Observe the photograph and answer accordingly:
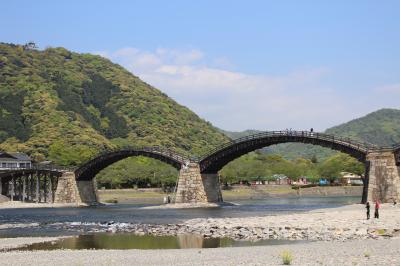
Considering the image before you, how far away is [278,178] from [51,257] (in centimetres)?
14384

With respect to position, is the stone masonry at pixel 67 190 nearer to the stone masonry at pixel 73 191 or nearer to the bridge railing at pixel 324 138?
the stone masonry at pixel 73 191

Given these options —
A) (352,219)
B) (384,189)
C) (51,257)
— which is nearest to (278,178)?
(384,189)

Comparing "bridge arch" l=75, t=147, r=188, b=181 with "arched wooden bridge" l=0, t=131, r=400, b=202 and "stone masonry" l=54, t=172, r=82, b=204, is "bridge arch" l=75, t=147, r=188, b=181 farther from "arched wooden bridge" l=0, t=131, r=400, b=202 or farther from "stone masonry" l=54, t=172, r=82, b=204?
"stone masonry" l=54, t=172, r=82, b=204

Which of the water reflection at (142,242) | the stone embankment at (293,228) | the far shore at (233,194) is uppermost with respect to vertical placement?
the far shore at (233,194)

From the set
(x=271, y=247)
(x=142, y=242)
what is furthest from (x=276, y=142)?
(x=271, y=247)

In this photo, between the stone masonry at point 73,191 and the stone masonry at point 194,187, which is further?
the stone masonry at point 73,191

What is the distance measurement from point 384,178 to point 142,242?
32335 millimetres

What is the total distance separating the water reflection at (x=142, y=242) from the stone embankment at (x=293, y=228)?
182cm

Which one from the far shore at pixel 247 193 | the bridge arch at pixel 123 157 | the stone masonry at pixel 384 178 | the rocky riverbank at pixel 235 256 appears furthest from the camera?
the far shore at pixel 247 193

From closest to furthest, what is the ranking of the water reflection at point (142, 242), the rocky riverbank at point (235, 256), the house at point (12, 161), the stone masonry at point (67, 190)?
the rocky riverbank at point (235, 256) < the water reflection at point (142, 242) < the stone masonry at point (67, 190) < the house at point (12, 161)

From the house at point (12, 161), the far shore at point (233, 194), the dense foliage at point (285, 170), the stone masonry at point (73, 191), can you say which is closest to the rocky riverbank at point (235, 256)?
the stone masonry at point (73, 191)

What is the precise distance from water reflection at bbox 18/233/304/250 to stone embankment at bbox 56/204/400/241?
5.97 ft

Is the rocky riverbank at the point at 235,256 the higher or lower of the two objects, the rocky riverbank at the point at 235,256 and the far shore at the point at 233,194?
the lower

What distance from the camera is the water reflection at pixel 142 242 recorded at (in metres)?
34.8
